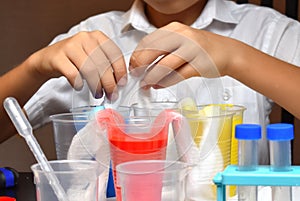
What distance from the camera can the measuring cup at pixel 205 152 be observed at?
543 millimetres

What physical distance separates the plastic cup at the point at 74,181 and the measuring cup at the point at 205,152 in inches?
4.0

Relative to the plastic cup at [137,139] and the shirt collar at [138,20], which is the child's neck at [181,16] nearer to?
the shirt collar at [138,20]

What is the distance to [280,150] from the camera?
464 mm

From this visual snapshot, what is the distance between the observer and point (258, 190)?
0.48 meters

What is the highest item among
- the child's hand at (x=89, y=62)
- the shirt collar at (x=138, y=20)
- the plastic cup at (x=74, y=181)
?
the shirt collar at (x=138, y=20)

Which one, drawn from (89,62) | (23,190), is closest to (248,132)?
(89,62)

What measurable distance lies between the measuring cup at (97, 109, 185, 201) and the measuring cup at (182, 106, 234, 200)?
31 millimetres

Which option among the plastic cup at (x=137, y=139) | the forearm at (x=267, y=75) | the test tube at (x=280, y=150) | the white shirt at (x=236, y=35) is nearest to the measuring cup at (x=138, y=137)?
the plastic cup at (x=137, y=139)

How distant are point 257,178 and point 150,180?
10 centimetres

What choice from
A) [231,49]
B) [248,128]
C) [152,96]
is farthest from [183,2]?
[248,128]

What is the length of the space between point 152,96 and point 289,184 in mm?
185

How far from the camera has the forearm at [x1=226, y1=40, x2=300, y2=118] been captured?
72 centimetres

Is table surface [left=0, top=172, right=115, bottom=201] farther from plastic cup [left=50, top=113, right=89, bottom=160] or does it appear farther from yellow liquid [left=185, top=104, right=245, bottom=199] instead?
yellow liquid [left=185, top=104, right=245, bottom=199]

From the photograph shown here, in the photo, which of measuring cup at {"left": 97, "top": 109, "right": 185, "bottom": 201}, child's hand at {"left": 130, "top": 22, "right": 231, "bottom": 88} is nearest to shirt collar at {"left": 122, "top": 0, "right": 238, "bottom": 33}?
child's hand at {"left": 130, "top": 22, "right": 231, "bottom": 88}
